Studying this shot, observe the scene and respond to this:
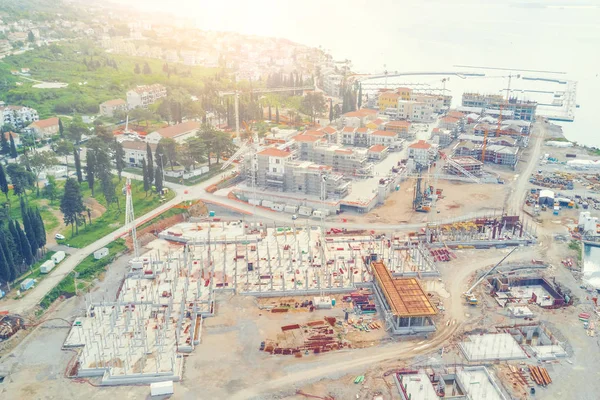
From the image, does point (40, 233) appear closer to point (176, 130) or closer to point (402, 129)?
point (176, 130)

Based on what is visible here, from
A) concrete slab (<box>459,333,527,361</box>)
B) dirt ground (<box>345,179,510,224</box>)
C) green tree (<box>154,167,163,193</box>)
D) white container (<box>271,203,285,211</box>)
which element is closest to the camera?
concrete slab (<box>459,333,527,361</box>)

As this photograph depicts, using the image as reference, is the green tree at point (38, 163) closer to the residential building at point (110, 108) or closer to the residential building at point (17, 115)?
the residential building at point (17, 115)

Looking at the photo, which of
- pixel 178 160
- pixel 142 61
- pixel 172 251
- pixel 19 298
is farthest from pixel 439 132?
pixel 142 61

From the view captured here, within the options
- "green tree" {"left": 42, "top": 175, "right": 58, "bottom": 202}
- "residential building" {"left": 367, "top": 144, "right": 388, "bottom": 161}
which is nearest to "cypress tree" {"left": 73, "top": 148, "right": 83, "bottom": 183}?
"green tree" {"left": 42, "top": 175, "right": 58, "bottom": 202}

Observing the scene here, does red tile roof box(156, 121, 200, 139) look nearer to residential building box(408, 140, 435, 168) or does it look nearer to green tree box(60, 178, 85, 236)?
green tree box(60, 178, 85, 236)

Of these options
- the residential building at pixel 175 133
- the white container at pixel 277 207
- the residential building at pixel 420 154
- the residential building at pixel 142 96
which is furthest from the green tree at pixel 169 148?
the residential building at pixel 420 154

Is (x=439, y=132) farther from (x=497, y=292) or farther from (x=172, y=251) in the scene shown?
(x=172, y=251)
